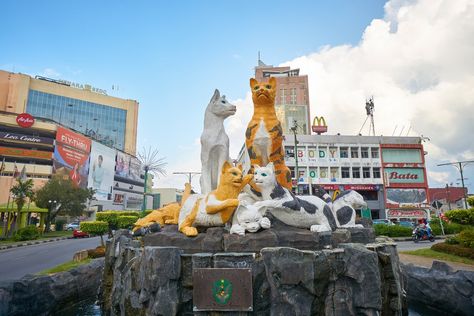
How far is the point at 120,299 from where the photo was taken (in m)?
5.62

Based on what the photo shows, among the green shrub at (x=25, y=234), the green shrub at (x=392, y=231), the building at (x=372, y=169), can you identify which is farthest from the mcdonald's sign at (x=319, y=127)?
the green shrub at (x=25, y=234)

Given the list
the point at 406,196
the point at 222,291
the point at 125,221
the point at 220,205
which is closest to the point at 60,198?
the point at 125,221

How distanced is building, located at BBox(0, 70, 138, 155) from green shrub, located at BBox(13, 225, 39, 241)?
3282 centimetres

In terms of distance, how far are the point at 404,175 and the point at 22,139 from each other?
2186 inches

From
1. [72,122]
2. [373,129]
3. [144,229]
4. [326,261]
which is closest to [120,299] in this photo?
[144,229]

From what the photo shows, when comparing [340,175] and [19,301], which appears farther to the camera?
[340,175]

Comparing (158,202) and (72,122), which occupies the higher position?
(72,122)

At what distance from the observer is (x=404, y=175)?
1535 inches

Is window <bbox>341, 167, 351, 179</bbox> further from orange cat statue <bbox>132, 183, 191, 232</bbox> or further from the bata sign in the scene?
the bata sign

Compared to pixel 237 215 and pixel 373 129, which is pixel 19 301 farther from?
pixel 373 129

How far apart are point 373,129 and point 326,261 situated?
4426cm

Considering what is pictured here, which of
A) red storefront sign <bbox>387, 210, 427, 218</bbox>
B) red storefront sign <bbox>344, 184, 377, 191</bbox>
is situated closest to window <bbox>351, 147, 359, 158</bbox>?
red storefront sign <bbox>344, 184, 377, 191</bbox>

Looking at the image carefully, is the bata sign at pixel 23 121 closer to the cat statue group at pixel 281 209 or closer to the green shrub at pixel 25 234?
the green shrub at pixel 25 234

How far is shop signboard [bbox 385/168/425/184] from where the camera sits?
38.8m
